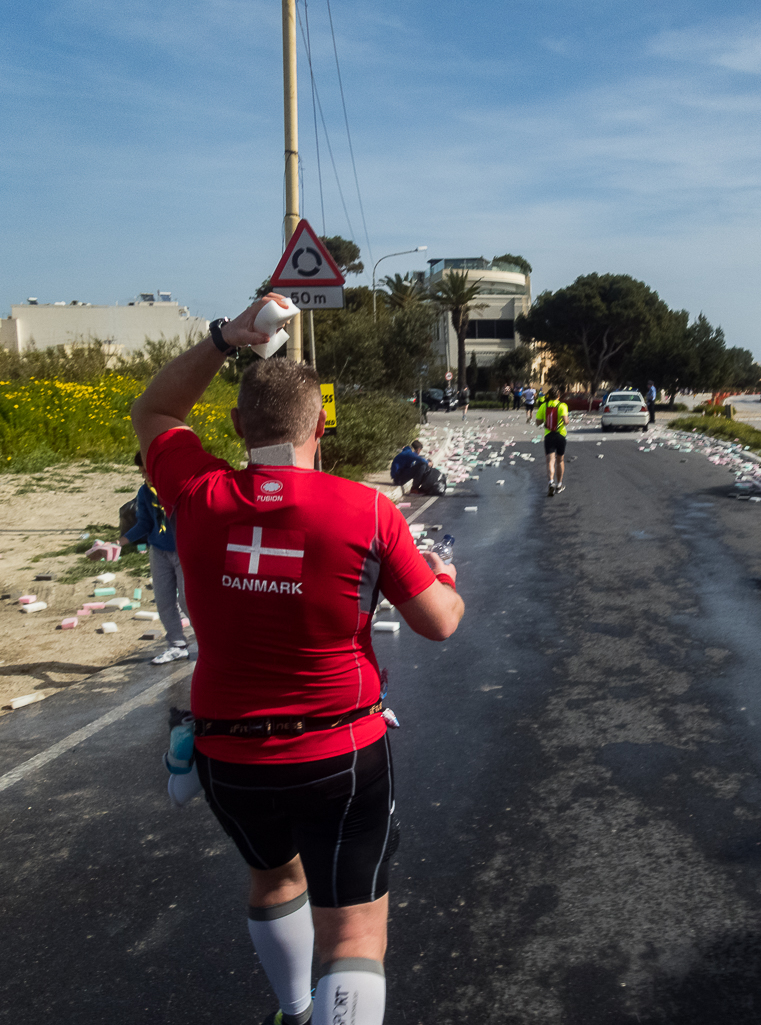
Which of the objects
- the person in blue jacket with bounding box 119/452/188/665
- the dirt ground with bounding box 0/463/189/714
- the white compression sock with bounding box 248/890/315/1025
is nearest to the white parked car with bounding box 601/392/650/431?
the dirt ground with bounding box 0/463/189/714

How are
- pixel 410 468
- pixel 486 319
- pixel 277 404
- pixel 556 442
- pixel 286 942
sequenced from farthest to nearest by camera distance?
pixel 486 319
pixel 410 468
pixel 556 442
pixel 286 942
pixel 277 404

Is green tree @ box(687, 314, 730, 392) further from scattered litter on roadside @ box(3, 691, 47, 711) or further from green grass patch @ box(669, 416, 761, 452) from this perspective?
scattered litter on roadside @ box(3, 691, 47, 711)

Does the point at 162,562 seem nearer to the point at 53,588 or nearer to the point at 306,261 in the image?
the point at 53,588

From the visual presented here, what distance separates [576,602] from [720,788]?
437 cm

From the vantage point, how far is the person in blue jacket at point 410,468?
58.2 feet

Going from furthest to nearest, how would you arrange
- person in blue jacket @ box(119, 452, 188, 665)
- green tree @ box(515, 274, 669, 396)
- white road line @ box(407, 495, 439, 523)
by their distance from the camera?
1. green tree @ box(515, 274, 669, 396)
2. white road line @ box(407, 495, 439, 523)
3. person in blue jacket @ box(119, 452, 188, 665)

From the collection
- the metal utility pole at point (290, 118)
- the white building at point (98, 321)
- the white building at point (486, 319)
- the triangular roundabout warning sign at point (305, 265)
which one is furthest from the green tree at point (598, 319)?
the triangular roundabout warning sign at point (305, 265)

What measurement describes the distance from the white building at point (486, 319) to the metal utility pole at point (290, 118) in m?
74.0

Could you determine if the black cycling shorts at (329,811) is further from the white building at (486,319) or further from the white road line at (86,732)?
the white building at (486,319)

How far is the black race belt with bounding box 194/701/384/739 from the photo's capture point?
2125mm

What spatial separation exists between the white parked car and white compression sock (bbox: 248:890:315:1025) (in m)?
37.7

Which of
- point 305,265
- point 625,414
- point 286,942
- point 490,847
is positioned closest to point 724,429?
point 625,414

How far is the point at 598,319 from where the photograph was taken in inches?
2990

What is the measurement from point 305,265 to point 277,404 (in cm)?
937
